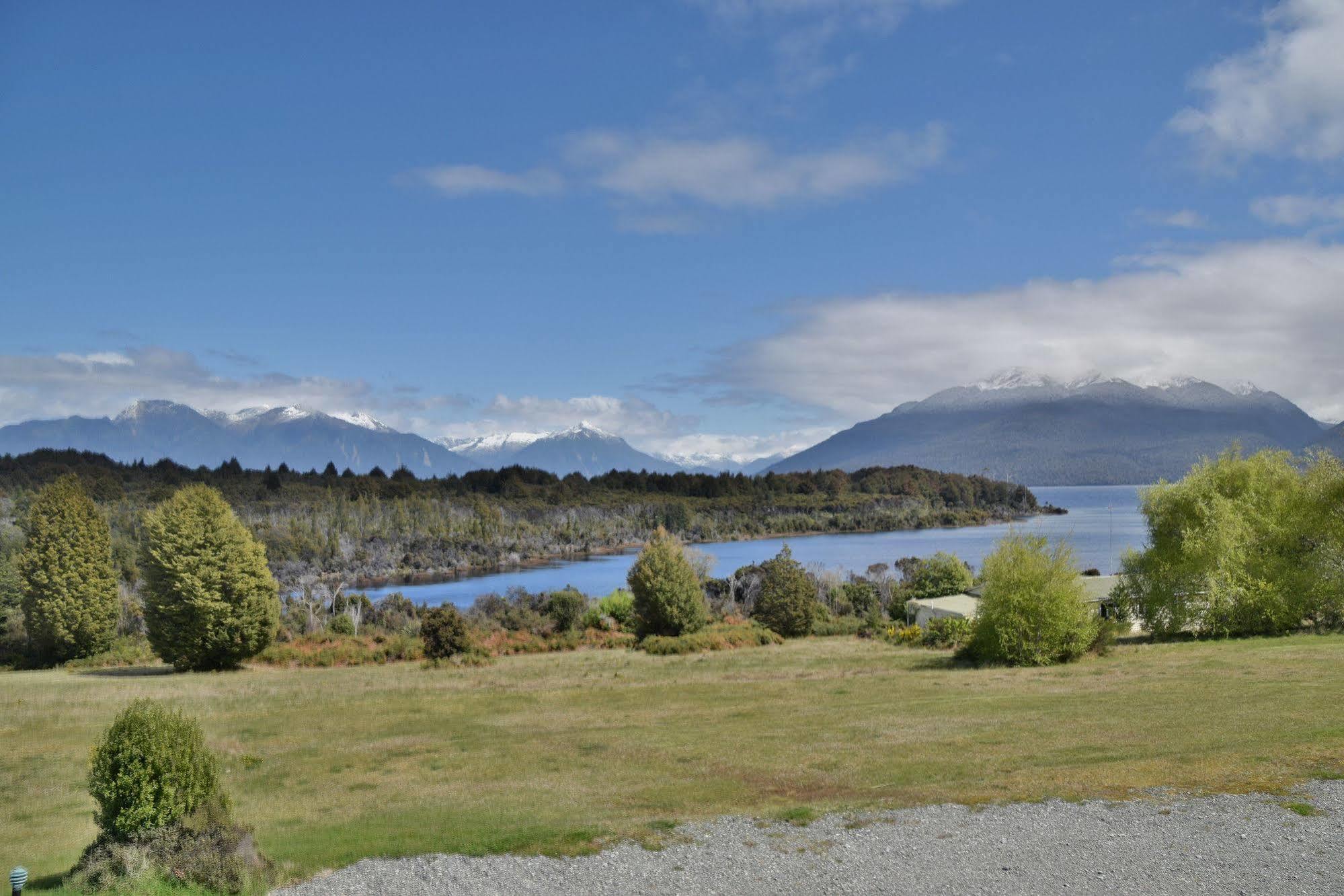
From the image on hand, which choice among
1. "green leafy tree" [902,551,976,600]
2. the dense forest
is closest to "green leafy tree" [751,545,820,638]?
"green leafy tree" [902,551,976,600]

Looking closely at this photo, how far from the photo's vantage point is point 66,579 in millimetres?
37812

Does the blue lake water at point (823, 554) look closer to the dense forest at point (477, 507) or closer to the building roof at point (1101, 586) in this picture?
the dense forest at point (477, 507)

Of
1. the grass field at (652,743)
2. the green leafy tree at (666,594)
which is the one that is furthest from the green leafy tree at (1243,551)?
the green leafy tree at (666,594)

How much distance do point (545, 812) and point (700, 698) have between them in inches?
480

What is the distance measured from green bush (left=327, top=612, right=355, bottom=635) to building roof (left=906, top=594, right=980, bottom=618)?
96.1ft

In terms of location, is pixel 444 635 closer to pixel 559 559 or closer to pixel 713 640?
pixel 713 640

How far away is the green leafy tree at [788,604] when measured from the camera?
151 feet

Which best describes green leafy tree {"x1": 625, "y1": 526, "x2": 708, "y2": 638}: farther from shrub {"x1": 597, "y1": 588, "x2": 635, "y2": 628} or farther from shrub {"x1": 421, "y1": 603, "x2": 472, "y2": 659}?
shrub {"x1": 421, "y1": 603, "x2": 472, "y2": 659}

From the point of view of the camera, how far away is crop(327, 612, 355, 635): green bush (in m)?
45.8

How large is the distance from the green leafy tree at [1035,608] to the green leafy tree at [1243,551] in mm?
8406

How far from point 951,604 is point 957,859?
1561 inches

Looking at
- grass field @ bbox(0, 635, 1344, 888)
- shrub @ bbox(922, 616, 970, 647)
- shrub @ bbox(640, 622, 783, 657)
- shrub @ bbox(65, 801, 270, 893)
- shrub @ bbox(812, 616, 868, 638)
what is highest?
shrub @ bbox(65, 801, 270, 893)

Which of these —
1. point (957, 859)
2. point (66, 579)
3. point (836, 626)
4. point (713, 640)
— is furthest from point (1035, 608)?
point (66, 579)

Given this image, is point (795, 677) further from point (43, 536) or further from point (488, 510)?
point (488, 510)
